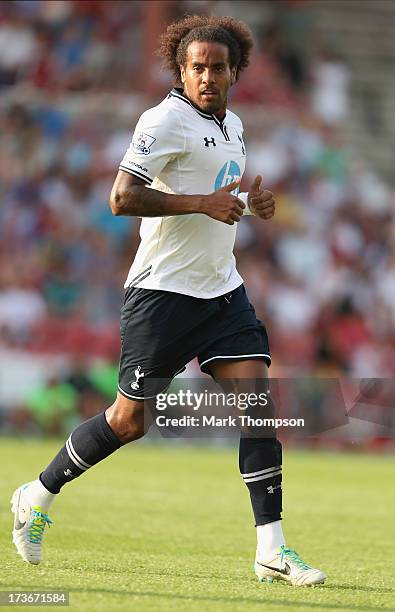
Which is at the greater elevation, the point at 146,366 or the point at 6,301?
the point at 6,301

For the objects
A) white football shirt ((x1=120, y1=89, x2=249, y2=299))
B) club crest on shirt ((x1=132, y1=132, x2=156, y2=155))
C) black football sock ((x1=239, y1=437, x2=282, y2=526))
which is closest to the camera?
club crest on shirt ((x1=132, y1=132, x2=156, y2=155))

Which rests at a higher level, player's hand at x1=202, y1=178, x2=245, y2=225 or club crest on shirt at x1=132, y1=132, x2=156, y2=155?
club crest on shirt at x1=132, y1=132, x2=156, y2=155

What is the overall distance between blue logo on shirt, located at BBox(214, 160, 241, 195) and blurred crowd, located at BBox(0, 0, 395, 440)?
34.1 feet

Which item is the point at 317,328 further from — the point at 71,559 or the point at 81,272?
the point at 71,559

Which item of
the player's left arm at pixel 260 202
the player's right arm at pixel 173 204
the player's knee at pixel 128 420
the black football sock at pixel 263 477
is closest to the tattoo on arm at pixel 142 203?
the player's right arm at pixel 173 204

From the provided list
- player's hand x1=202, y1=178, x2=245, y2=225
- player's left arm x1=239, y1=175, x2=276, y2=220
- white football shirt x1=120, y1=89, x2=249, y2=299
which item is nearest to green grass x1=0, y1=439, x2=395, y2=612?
white football shirt x1=120, y1=89, x2=249, y2=299

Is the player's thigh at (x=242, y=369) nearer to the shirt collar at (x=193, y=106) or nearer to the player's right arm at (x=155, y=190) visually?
the player's right arm at (x=155, y=190)

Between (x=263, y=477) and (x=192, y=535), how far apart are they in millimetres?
2045

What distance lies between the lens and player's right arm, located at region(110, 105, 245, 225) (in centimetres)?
564

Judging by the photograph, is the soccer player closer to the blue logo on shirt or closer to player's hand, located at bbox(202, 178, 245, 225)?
the blue logo on shirt

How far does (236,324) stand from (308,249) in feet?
42.3

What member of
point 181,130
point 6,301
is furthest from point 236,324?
point 6,301

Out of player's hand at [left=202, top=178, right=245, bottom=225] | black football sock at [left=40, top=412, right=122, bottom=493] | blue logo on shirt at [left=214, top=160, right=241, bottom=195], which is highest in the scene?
blue logo on shirt at [left=214, top=160, right=241, bottom=195]

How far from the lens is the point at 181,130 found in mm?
5852
